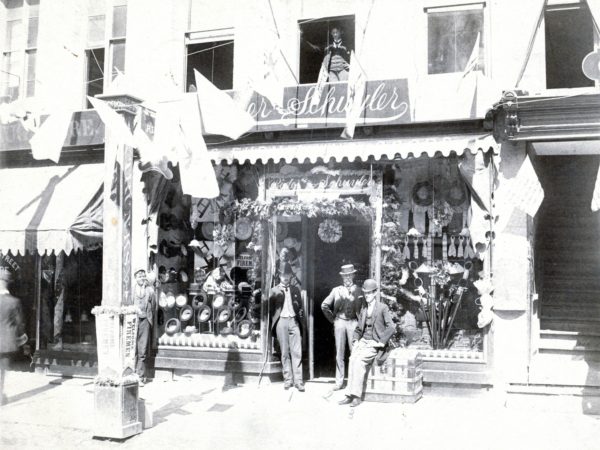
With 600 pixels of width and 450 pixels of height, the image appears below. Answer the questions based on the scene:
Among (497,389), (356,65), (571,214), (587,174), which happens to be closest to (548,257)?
(571,214)

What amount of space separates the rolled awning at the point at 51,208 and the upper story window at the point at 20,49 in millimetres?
2044

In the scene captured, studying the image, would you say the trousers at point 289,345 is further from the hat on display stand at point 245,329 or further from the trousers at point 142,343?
the trousers at point 142,343

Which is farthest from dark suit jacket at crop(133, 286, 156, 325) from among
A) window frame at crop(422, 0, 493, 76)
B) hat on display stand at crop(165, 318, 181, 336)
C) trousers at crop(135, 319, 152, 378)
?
window frame at crop(422, 0, 493, 76)

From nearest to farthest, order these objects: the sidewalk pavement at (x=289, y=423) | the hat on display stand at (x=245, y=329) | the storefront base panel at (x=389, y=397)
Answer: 1. the sidewalk pavement at (x=289, y=423)
2. the storefront base panel at (x=389, y=397)
3. the hat on display stand at (x=245, y=329)

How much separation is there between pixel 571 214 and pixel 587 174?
0.93 metres

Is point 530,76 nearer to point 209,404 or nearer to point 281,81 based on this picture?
point 281,81

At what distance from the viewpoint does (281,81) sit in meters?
11.3

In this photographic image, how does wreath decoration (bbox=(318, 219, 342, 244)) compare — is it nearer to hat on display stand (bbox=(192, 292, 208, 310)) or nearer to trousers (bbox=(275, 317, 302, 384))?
trousers (bbox=(275, 317, 302, 384))

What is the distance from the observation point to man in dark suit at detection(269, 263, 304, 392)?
1069 centimetres

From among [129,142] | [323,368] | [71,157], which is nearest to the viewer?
[129,142]

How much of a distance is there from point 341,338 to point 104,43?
775 cm

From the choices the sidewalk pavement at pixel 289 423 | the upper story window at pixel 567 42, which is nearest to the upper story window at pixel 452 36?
the upper story window at pixel 567 42

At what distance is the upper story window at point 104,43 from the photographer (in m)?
12.9

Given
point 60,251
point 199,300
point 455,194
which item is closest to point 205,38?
point 60,251
